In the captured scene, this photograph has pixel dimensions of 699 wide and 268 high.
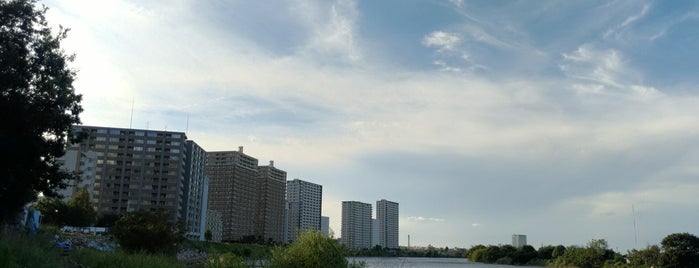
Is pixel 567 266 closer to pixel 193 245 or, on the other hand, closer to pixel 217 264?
pixel 193 245

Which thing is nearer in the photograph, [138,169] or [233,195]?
[138,169]

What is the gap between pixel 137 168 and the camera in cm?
13638

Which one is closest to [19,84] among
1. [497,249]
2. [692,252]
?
[692,252]

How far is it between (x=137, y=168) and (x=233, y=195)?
54212mm

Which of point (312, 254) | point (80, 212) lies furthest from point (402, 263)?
point (80, 212)

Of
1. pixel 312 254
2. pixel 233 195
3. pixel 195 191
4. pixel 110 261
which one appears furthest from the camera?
Answer: pixel 233 195

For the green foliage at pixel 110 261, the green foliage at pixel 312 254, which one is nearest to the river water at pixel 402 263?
Result: the green foliage at pixel 312 254

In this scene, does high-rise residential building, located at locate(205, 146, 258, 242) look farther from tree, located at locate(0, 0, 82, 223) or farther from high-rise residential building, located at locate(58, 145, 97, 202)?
tree, located at locate(0, 0, 82, 223)

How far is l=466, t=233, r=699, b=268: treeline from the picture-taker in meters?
83.3

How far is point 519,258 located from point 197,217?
86010 millimetres

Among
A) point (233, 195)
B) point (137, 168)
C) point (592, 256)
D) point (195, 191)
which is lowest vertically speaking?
point (592, 256)

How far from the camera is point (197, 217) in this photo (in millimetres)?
148000

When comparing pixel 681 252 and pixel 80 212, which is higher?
pixel 80 212

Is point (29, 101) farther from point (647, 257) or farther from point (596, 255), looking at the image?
point (596, 255)
